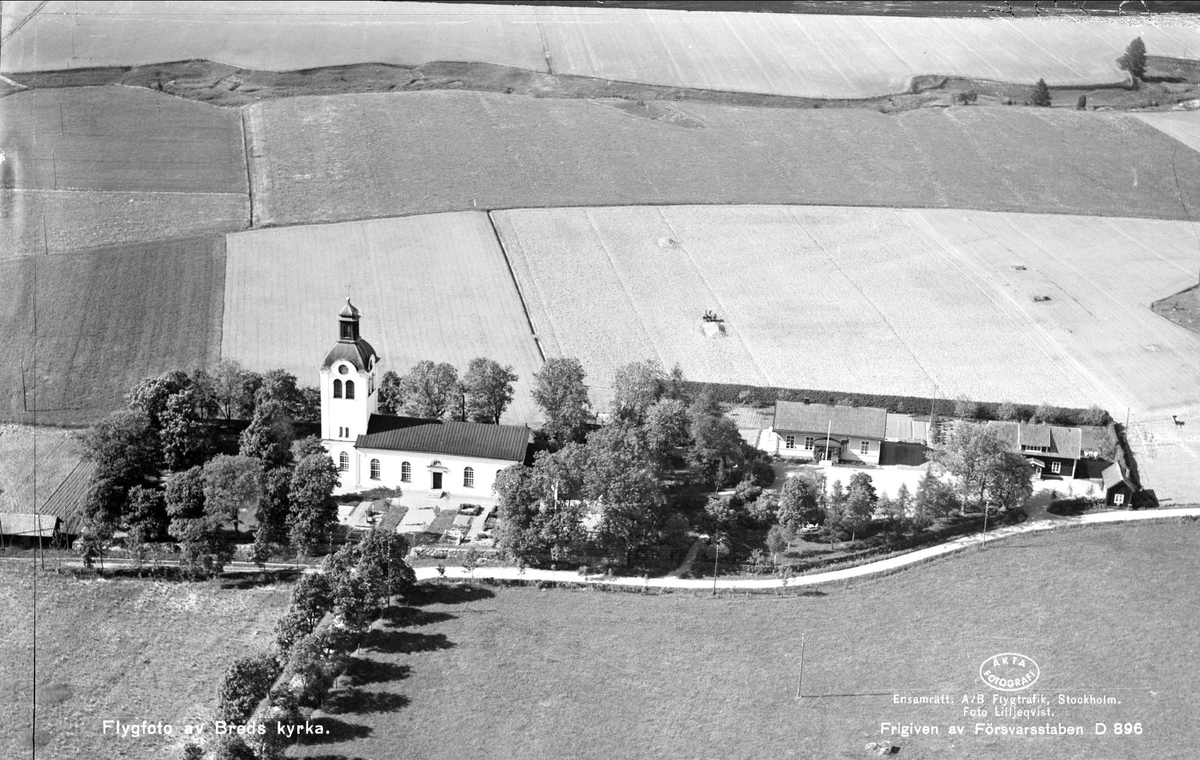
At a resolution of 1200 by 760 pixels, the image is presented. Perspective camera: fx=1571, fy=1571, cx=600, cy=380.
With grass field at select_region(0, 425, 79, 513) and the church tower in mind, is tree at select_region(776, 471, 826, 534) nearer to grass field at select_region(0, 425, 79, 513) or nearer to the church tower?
the church tower

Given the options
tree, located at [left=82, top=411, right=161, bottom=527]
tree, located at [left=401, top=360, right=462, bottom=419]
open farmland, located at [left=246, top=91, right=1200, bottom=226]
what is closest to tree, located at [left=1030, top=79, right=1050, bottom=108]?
open farmland, located at [left=246, top=91, right=1200, bottom=226]

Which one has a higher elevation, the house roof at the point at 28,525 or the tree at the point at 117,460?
the tree at the point at 117,460

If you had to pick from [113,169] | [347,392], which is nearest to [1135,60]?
[113,169]

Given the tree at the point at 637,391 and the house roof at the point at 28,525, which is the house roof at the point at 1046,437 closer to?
the tree at the point at 637,391

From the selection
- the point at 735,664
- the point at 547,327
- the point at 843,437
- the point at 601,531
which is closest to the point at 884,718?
the point at 735,664

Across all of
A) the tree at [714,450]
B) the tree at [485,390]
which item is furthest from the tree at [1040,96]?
the tree at [485,390]

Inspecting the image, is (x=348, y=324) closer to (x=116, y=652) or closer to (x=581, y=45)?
(x=116, y=652)
